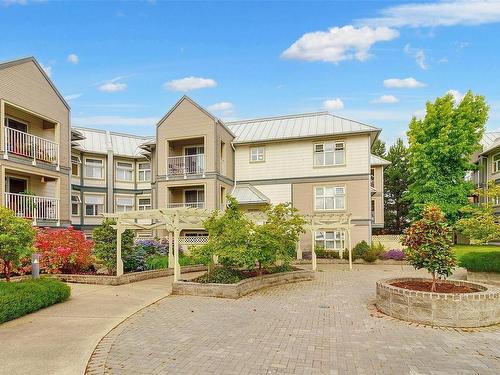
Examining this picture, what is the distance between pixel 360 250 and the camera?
70.5 feet

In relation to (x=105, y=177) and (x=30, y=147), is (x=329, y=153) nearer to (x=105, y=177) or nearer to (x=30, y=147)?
(x=30, y=147)

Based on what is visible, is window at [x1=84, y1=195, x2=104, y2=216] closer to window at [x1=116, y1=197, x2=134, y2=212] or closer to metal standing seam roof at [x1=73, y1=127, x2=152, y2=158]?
window at [x1=116, y1=197, x2=134, y2=212]

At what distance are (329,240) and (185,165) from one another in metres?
11.0

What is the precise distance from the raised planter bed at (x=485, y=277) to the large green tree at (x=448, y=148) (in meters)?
12.1

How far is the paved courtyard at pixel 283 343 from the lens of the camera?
5406 mm

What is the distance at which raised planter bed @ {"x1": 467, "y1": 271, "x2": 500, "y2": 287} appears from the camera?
46.3ft

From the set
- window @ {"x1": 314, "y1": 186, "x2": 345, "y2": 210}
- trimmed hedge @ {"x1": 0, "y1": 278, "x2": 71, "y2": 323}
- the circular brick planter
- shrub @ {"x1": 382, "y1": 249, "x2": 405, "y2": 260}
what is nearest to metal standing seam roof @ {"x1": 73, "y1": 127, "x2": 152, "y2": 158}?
window @ {"x1": 314, "y1": 186, "x2": 345, "y2": 210}

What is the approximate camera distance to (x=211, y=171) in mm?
21766

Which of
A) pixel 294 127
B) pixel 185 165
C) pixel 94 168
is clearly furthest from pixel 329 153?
pixel 94 168

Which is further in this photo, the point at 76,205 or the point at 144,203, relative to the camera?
the point at 144,203

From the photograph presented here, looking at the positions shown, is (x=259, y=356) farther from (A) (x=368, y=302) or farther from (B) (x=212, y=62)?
(B) (x=212, y=62)

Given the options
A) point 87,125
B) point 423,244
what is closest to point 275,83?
point 423,244

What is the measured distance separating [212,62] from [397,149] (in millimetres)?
33187

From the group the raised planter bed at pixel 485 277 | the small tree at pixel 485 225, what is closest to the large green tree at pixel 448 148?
the raised planter bed at pixel 485 277
